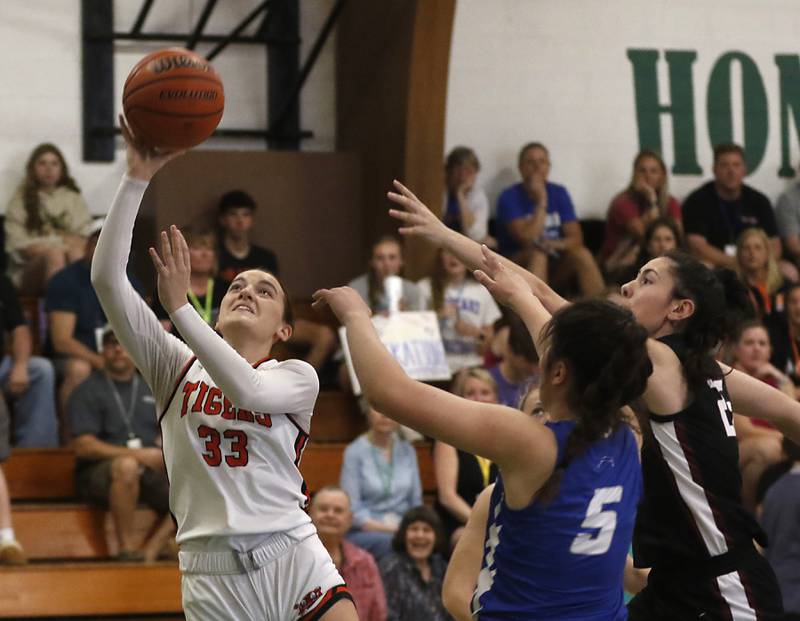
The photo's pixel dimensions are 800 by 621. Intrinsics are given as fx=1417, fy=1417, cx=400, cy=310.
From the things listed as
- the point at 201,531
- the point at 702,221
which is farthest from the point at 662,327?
the point at 702,221

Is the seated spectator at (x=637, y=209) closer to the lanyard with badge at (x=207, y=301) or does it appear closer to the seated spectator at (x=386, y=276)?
the seated spectator at (x=386, y=276)

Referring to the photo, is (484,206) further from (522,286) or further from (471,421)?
(471,421)

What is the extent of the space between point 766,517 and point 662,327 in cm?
286

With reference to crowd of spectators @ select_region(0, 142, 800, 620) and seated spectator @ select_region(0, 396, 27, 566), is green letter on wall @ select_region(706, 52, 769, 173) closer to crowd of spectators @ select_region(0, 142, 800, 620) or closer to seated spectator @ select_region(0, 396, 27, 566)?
crowd of spectators @ select_region(0, 142, 800, 620)

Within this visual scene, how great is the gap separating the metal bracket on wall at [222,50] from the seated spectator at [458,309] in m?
2.39

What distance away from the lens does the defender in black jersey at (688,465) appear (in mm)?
3721

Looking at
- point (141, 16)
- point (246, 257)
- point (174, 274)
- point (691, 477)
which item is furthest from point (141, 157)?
point (141, 16)

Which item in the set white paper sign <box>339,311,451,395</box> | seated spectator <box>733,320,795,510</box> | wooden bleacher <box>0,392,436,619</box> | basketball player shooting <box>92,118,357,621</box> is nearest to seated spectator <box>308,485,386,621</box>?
wooden bleacher <box>0,392,436,619</box>

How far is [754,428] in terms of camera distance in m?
7.75

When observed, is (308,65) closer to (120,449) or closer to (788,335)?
(788,335)

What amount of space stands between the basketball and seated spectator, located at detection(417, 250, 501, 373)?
184 inches

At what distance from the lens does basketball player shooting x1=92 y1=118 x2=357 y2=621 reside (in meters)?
3.69

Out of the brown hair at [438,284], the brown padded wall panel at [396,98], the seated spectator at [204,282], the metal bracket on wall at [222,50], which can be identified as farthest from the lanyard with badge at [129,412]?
the metal bracket on wall at [222,50]

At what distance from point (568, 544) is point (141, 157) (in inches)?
61.4
